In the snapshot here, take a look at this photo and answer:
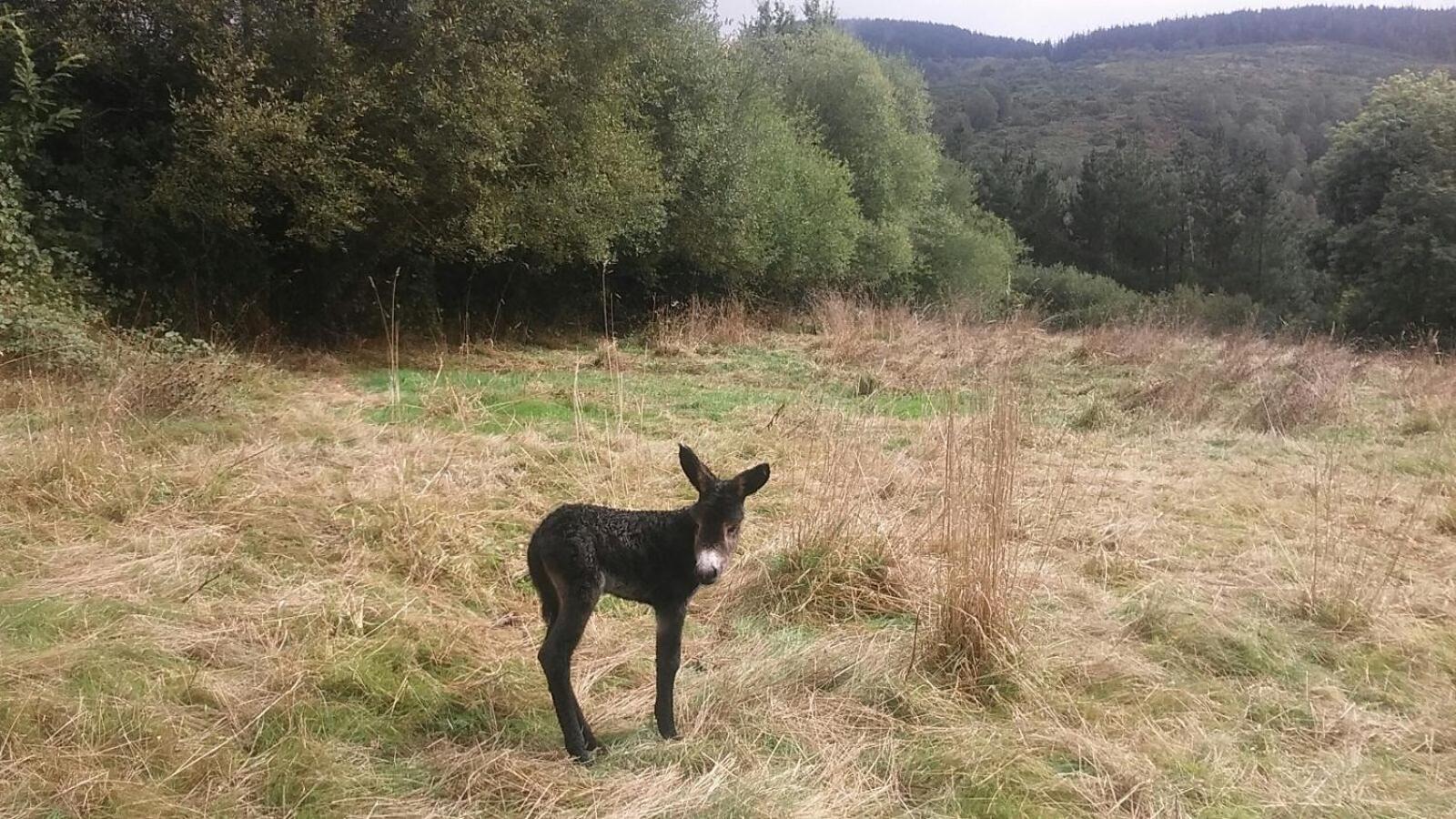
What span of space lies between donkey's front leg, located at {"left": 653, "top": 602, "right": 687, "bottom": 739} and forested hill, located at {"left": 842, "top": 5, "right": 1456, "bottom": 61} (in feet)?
262

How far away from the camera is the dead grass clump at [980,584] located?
3.22m

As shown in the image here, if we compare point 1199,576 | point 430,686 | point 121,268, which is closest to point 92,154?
point 121,268

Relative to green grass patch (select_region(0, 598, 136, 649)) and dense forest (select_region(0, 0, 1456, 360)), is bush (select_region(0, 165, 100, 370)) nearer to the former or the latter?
dense forest (select_region(0, 0, 1456, 360))

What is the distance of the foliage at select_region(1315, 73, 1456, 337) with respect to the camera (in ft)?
66.9

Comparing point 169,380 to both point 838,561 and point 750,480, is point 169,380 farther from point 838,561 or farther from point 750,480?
point 750,480

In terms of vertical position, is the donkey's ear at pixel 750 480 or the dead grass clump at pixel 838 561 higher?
the donkey's ear at pixel 750 480

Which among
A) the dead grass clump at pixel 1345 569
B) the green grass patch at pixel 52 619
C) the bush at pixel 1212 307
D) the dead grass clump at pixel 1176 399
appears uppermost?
the green grass patch at pixel 52 619

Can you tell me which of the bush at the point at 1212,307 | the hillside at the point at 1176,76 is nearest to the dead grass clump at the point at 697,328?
the bush at the point at 1212,307

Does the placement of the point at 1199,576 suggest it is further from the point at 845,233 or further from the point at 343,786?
the point at 845,233

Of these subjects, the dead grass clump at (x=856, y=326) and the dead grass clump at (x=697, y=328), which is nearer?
the dead grass clump at (x=856, y=326)

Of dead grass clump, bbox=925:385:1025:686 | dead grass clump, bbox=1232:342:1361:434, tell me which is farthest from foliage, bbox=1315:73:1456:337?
dead grass clump, bbox=925:385:1025:686

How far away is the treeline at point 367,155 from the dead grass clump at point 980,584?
5.63m

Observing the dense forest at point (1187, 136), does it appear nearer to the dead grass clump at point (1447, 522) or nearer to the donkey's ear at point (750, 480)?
the dead grass clump at point (1447, 522)

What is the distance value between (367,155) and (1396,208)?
2324cm
